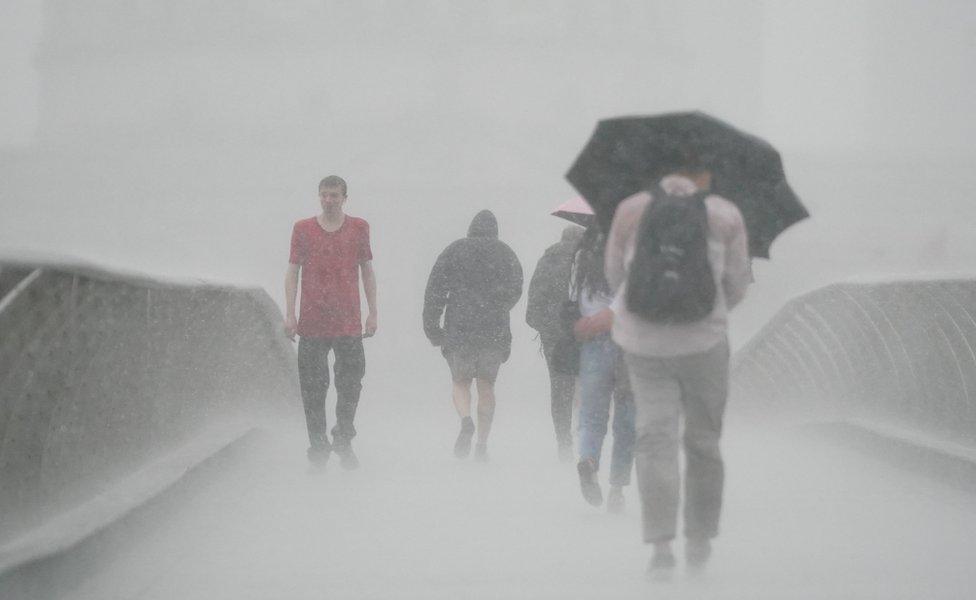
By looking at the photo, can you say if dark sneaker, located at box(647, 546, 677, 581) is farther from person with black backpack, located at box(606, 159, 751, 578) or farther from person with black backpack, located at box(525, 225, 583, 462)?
person with black backpack, located at box(525, 225, 583, 462)

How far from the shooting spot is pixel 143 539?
17.5 feet

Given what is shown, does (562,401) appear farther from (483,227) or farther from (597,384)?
(597,384)

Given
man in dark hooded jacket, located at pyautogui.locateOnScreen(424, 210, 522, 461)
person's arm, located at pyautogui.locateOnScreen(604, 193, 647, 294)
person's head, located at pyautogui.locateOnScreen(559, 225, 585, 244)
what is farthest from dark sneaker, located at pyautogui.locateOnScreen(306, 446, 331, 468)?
person's arm, located at pyautogui.locateOnScreen(604, 193, 647, 294)

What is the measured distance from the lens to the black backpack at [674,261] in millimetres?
4508

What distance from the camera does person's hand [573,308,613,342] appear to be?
5953mm

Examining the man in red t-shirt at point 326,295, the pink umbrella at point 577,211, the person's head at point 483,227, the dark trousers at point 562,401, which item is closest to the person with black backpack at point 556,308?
the dark trousers at point 562,401

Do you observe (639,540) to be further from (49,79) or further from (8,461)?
(49,79)

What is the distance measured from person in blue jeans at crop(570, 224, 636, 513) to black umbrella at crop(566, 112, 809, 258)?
1.01 metres

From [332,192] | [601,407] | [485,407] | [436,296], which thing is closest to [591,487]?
[601,407]

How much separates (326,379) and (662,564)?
363 cm

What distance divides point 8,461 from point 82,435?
32.0 inches

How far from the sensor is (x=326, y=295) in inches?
307

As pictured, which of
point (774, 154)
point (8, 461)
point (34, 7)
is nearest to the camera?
point (8, 461)

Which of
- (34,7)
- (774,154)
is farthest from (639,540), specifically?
(34,7)
